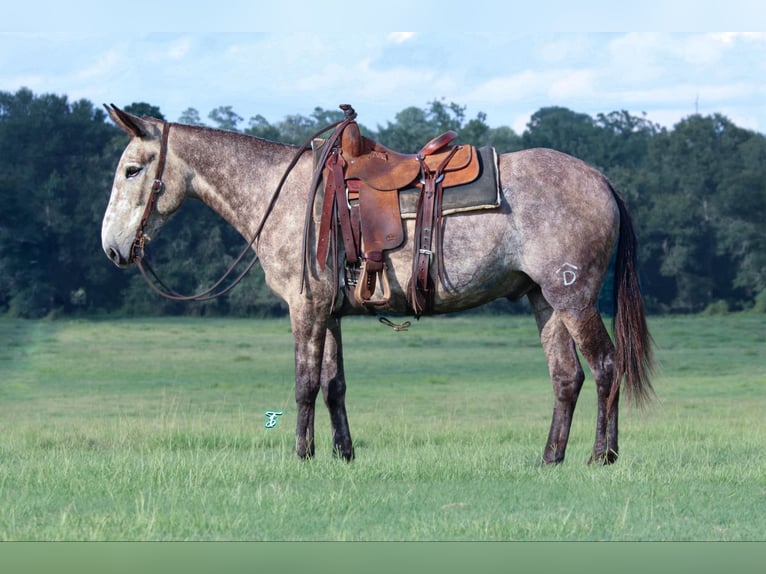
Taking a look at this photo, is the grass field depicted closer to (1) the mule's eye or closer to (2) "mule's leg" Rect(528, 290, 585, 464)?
(2) "mule's leg" Rect(528, 290, 585, 464)

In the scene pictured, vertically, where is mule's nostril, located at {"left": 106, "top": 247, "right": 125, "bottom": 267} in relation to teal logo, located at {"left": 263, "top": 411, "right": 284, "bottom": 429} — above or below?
above

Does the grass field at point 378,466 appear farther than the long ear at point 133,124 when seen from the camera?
No

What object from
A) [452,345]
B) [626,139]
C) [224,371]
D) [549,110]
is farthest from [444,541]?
[549,110]

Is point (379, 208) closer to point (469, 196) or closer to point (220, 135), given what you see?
point (469, 196)

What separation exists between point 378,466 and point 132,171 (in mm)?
3096

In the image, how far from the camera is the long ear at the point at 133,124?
8.34 metres

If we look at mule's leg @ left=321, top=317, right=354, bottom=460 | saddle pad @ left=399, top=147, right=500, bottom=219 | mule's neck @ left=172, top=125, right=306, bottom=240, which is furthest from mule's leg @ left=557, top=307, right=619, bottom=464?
mule's neck @ left=172, top=125, right=306, bottom=240

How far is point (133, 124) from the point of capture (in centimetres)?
839

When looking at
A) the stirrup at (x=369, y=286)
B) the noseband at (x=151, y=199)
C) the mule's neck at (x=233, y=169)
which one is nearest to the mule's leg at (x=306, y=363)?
the stirrup at (x=369, y=286)

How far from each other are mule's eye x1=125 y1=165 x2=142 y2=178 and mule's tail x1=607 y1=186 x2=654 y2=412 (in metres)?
3.81

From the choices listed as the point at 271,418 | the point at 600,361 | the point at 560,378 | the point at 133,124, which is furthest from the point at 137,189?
the point at 600,361

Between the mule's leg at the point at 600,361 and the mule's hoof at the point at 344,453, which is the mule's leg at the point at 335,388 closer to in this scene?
the mule's hoof at the point at 344,453

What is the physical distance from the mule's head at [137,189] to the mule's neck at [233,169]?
0.52 ft

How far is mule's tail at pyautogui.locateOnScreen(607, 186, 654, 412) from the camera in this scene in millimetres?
8328
